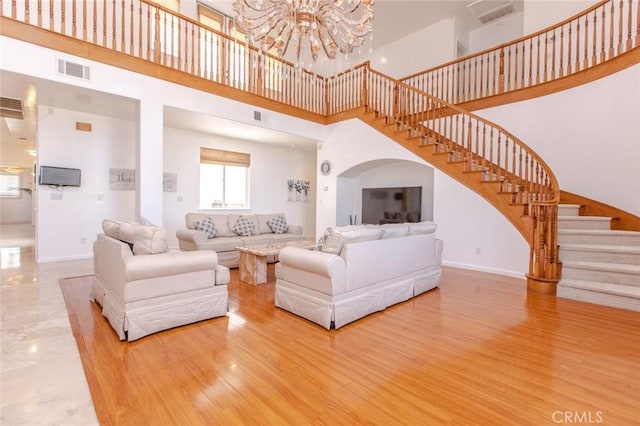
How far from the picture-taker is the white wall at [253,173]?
254 inches

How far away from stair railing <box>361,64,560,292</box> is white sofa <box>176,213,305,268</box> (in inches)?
129

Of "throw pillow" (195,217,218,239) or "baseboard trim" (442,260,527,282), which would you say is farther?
"throw pillow" (195,217,218,239)

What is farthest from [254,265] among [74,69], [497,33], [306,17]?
[497,33]

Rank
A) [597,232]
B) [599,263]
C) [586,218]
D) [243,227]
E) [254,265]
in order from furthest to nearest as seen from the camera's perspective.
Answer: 1. [243,227]
2. [586,218]
3. [254,265]
4. [597,232]
5. [599,263]

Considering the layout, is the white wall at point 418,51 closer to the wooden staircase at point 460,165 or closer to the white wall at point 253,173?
the wooden staircase at point 460,165

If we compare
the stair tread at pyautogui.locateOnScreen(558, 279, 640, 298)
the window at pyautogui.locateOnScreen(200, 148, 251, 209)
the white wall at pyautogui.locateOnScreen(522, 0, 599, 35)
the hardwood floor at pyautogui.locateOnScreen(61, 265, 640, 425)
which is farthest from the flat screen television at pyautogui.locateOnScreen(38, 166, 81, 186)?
the white wall at pyautogui.locateOnScreen(522, 0, 599, 35)

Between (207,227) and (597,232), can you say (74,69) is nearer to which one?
(207,227)

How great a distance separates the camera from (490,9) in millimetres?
6699

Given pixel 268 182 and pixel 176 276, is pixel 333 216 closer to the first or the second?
pixel 268 182

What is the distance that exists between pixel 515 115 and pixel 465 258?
2667 millimetres

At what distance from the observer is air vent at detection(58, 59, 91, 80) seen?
3.79 metres

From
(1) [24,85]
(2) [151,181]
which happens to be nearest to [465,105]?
(2) [151,181]

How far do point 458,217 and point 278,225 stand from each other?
137 inches

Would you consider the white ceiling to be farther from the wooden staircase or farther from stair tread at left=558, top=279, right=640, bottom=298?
stair tread at left=558, top=279, right=640, bottom=298
